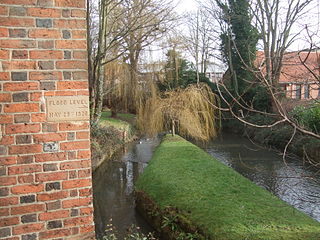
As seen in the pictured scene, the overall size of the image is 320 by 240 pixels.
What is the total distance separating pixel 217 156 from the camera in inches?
489

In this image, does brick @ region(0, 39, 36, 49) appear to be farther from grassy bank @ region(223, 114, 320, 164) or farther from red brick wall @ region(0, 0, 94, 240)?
grassy bank @ region(223, 114, 320, 164)

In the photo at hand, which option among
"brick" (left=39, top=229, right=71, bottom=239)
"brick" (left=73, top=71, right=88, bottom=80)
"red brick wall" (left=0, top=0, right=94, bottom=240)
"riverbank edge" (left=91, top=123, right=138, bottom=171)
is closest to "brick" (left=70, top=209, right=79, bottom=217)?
"red brick wall" (left=0, top=0, right=94, bottom=240)

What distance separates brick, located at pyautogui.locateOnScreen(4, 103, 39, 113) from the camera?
6.64 ft

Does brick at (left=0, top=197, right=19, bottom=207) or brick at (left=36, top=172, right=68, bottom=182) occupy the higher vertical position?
brick at (left=36, top=172, right=68, bottom=182)

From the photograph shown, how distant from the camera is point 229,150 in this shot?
44.2 ft

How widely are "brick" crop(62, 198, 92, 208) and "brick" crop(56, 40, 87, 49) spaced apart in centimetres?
109

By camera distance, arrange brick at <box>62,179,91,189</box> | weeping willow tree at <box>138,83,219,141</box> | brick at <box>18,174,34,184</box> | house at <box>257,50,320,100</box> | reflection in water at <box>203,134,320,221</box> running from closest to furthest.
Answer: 1. brick at <box>18,174,34,184</box>
2. brick at <box>62,179,91,189</box>
3. house at <box>257,50,320,100</box>
4. reflection in water at <box>203,134,320,221</box>
5. weeping willow tree at <box>138,83,219,141</box>

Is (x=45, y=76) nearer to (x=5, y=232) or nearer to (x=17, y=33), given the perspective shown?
(x=17, y=33)

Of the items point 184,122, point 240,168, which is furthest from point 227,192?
point 184,122

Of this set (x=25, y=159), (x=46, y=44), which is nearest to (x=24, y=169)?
(x=25, y=159)

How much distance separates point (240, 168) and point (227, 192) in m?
4.41

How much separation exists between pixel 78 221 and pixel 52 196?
268 mm

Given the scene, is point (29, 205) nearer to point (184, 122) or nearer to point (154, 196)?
point (154, 196)

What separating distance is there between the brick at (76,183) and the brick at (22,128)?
43 cm
